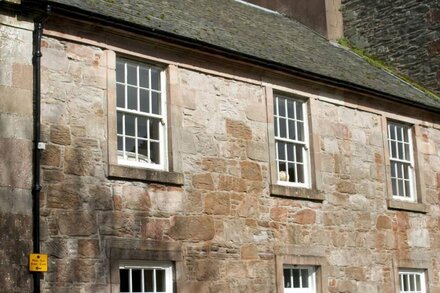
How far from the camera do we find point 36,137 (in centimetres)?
1162

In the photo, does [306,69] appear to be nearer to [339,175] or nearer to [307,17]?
[339,175]

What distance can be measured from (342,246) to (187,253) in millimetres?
3792

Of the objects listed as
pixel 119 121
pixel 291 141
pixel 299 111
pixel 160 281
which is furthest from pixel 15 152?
pixel 299 111

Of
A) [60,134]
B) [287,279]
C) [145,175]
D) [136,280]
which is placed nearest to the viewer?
[60,134]

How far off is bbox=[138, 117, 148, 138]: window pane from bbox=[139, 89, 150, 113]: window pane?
6.0 inches

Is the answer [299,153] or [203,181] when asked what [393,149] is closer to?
[299,153]

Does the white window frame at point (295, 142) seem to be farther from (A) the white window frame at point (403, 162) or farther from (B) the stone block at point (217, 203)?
(A) the white window frame at point (403, 162)

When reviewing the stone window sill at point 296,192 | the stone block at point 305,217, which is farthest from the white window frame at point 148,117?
the stone block at point 305,217

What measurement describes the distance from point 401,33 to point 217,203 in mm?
A: 9833

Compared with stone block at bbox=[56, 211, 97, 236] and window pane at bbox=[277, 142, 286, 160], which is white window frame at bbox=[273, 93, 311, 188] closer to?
window pane at bbox=[277, 142, 286, 160]

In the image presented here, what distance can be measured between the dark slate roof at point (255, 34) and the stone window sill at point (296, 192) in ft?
7.47

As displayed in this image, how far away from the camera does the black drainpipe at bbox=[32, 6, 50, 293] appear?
11273 millimetres

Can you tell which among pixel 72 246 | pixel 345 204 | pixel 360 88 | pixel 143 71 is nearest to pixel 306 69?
pixel 360 88

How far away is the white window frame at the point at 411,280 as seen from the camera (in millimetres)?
16922
